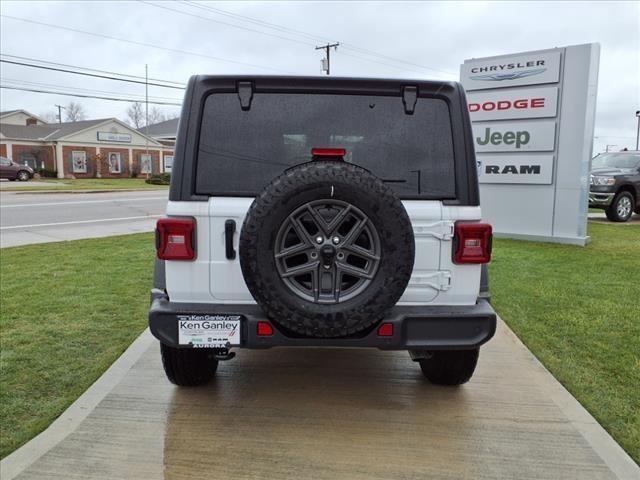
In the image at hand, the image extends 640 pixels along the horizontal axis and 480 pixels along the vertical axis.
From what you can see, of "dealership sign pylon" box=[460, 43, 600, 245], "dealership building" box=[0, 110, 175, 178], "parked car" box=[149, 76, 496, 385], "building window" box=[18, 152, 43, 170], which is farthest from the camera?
"dealership building" box=[0, 110, 175, 178]

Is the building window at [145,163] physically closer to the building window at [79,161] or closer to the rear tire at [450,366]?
the building window at [79,161]

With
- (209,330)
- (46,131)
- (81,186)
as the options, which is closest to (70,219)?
(209,330)

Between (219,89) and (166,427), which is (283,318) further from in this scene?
(219,89)

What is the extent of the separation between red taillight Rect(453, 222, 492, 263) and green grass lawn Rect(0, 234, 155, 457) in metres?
2.58

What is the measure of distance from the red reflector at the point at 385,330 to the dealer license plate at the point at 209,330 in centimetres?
75

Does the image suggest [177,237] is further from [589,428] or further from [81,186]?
[81,186]

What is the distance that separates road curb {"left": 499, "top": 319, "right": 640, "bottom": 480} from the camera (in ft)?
9.34

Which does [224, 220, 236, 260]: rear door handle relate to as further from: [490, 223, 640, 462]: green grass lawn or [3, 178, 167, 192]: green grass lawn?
[3, 178, 167, 192]: green grass lawn

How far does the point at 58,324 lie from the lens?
16.8ft

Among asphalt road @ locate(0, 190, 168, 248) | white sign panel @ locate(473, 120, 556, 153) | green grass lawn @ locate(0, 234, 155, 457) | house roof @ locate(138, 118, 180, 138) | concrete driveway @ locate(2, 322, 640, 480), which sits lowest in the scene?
asphalt road @ locate(0, 190, 168, 248)

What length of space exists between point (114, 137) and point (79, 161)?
13.7ft

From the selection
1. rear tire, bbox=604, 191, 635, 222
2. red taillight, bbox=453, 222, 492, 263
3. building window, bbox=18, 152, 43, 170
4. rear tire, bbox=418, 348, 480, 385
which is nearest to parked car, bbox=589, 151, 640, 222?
rear tire, bbox=604, 191, 635, 222

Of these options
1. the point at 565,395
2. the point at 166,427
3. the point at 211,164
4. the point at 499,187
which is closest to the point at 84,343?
the point at 166,427

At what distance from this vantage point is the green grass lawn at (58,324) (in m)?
3.51
